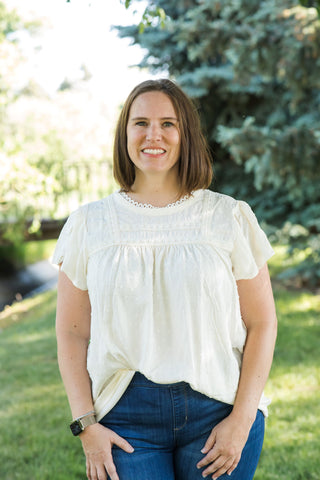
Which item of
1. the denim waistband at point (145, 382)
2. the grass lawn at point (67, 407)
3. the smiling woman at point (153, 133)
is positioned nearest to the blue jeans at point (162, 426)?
the denim waistband at point (145, 382)

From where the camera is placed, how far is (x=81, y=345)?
1721mm

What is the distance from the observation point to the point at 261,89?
25.1ft

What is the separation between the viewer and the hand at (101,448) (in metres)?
1.55

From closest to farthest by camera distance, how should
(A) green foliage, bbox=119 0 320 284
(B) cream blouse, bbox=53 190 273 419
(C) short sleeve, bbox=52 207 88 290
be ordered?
(B) cream blouse, bbox=53 190 273 419 → (C) short sleeve, bbox=52 207 88 290 → (A) green foliage, bbox=119 0 320 284

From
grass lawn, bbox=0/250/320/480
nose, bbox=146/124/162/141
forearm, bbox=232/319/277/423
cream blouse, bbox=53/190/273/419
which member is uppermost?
nose, bbox=146/124/162/141

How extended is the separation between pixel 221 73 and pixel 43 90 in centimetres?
2918

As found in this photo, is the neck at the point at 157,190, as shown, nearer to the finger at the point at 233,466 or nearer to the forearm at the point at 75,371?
the forearm at the point at 75,371

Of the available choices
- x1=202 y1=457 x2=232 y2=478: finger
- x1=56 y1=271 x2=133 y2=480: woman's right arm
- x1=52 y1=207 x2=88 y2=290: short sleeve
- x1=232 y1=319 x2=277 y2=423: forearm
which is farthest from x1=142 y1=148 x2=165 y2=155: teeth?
x1=202 y1=457 x2=232 y2=478: finger

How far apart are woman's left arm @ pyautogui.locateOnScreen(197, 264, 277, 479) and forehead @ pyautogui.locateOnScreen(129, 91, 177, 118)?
1.79 ft

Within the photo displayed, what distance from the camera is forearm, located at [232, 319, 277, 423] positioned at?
5.22ft

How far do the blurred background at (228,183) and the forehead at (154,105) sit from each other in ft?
0.84

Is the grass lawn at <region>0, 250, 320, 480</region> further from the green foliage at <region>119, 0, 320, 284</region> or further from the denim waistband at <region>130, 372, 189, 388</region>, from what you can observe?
the denim waistband at <region>130, 372, 189, 388</region>

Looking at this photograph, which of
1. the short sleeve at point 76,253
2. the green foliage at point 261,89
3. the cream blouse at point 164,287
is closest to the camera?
the cream blouse at point 164,287

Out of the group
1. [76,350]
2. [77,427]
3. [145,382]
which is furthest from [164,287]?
[77,427]
